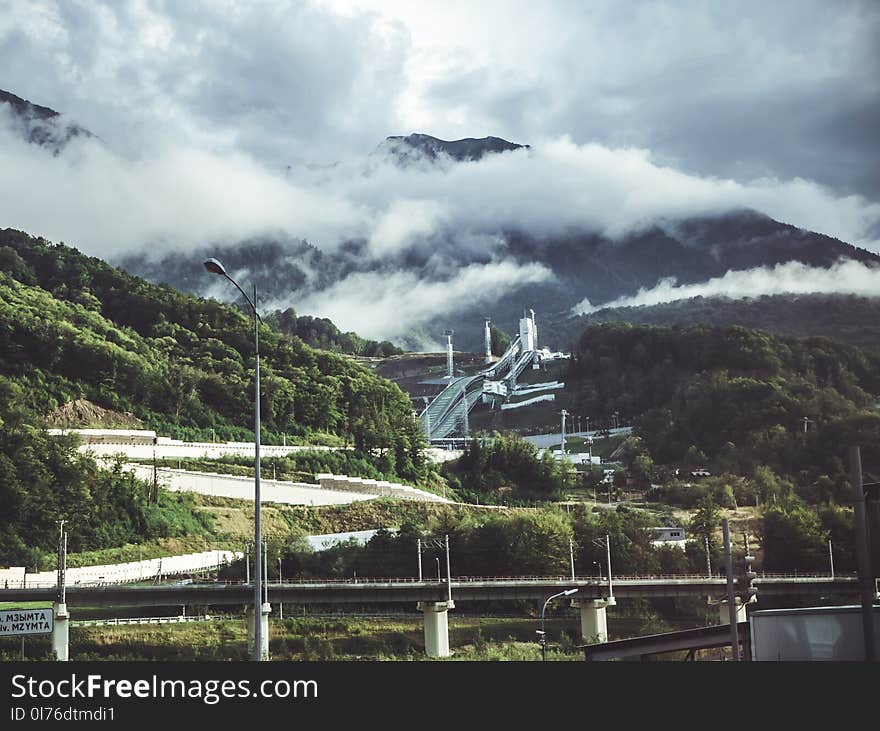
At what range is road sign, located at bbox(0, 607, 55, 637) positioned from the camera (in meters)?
28.2

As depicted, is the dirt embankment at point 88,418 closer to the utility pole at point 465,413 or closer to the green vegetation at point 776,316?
the utility pole at point 465,413

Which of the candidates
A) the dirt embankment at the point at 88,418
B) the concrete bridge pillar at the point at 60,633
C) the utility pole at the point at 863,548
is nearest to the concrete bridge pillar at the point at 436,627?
the concrete bridge pillar at the point at 60,633

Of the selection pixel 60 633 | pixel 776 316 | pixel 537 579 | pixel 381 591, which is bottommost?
pixel 60 633

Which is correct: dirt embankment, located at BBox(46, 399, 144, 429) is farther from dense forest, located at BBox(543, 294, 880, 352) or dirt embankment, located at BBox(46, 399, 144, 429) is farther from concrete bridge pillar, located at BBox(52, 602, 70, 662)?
dense forest, located at BBox(543, 294, 880, 352)

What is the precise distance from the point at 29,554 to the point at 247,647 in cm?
1220

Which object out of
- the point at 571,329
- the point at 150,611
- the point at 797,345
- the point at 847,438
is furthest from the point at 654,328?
the point at 150,611

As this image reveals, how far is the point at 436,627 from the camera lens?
138 feet

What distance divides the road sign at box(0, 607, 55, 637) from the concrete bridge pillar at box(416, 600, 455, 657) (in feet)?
50.6

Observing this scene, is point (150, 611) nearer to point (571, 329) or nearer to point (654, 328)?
point (654, 328)

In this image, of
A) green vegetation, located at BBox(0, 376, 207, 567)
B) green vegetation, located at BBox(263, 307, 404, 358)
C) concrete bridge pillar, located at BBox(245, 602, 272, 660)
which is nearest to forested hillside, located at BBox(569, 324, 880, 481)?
green vegetation, located at BBox(263, 307, 404, 358)

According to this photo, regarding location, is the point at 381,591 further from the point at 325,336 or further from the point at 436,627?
the point at 325,336

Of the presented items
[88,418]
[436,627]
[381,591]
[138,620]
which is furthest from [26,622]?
[88,418]

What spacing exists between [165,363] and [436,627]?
34.8 m

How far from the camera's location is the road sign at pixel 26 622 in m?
28.2
